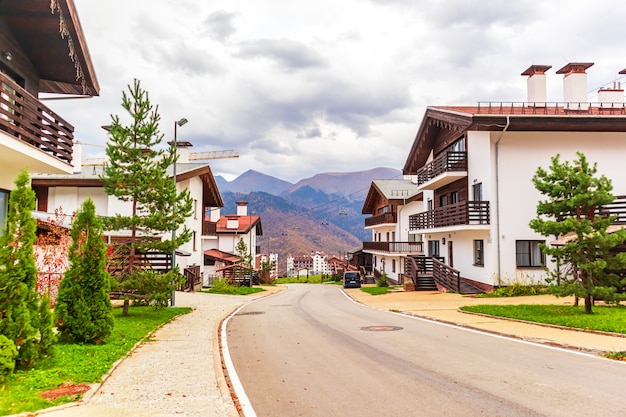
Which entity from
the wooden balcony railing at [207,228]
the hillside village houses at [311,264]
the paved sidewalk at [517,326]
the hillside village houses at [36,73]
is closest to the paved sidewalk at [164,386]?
the hillside village houses at [36,73]

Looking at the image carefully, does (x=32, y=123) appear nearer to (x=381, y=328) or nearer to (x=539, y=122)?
(x=381, y=328)

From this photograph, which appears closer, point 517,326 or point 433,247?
point 517,326

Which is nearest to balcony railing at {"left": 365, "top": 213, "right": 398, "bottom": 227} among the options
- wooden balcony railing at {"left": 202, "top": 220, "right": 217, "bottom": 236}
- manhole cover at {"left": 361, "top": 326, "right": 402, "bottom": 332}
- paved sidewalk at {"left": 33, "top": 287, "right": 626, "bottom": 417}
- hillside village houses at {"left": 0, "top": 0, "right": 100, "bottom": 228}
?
wooden balcony railing at {"left": 202, "top": 220, "right": 217, "bottom": 236}

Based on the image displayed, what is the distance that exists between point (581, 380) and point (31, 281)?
9.07 m

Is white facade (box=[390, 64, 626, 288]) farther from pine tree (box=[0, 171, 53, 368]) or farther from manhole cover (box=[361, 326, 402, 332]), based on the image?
pine tree (box=[0, 171, 53, 368])

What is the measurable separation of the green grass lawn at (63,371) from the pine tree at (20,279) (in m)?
0.49

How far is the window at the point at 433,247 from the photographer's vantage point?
114 feet

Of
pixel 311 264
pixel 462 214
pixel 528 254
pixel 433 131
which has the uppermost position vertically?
pixel 433 131

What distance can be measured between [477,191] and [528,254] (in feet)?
14.1

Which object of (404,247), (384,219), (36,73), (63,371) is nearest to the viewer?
(63,371)

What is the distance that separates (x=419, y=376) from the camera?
26.1 feet

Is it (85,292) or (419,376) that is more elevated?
(85,292)

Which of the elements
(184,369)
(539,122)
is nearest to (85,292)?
(184,369)

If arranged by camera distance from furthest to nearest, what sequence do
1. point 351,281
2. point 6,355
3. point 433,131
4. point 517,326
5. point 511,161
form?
point 351,281, point 433,131, point 511,161, point 517,326, point 6,355
